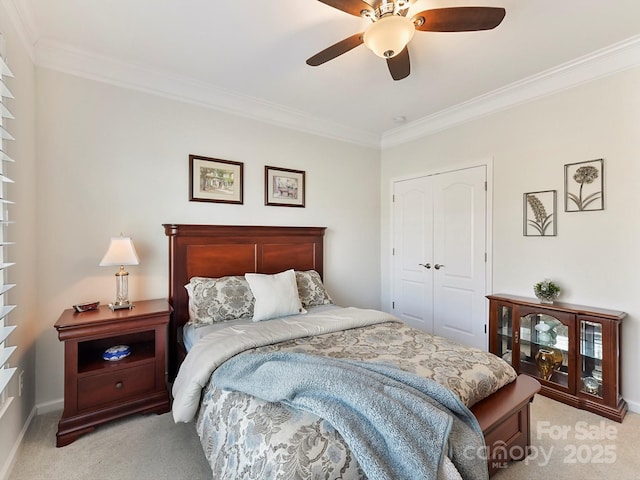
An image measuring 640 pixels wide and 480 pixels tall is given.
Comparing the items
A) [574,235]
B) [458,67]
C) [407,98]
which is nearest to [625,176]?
[574,235]

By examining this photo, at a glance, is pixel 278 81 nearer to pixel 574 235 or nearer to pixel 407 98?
pixel 407 98

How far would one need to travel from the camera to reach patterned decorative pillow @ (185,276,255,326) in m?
2.47

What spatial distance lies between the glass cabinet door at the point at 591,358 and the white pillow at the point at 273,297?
2183mm

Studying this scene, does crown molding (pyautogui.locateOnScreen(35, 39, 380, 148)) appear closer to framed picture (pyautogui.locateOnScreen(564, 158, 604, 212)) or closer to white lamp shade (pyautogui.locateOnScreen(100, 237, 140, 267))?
white lamp shade (pyautogui.locateOnScreen(100, 237, 140, 267))

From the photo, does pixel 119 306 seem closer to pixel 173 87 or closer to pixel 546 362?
pixel 173 87

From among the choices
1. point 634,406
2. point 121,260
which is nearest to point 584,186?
point 634,406

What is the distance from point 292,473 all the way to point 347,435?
0.72 ft

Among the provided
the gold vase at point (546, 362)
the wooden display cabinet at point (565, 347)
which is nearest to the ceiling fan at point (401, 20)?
the wooden display cabinet at point (565, 347)

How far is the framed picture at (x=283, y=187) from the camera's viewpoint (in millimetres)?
3344

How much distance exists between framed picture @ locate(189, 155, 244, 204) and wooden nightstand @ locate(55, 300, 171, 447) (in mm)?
1082

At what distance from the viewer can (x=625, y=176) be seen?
236 cm

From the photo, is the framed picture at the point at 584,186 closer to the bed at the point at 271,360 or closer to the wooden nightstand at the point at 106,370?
the bed at the point at 271,360

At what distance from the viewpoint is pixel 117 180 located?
101 inches

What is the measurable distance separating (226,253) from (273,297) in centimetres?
77
